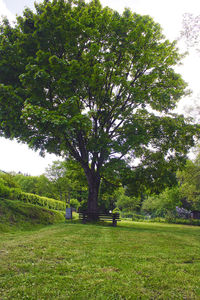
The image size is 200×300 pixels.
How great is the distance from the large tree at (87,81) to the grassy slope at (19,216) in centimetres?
430

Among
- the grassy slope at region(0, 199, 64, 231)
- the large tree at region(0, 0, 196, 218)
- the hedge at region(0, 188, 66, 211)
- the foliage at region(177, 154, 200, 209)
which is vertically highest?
the large tree at region(0, 0, 196, 218)

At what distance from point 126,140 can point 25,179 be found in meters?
56.4

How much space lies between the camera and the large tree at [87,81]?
37.6 feet

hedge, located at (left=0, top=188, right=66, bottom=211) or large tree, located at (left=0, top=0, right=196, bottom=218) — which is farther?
hedge, located at (left=0, top=188, right=66, bottom=211)

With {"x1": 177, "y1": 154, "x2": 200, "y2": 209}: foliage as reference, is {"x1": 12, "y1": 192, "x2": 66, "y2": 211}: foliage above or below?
below

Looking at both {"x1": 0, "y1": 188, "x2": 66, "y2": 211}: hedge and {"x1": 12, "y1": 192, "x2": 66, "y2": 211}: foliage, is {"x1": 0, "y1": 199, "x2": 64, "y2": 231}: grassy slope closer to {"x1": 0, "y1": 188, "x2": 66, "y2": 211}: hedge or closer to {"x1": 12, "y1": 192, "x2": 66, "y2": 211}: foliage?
{"x1": 0, "y1": 188, "x2": 66, "y2": 211}: hedge

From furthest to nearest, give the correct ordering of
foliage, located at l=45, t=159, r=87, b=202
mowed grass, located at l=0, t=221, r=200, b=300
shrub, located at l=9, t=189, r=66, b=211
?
foliage, located at l=45, t=159, r=87, b=202 → shrub, located at l=9, t=189, r=66, b=211 → mowed grass, located at l=0, t=221, r=200, b=300

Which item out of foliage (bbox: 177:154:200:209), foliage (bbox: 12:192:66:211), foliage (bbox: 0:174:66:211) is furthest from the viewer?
foliage (bbox: 177:154:200:209)

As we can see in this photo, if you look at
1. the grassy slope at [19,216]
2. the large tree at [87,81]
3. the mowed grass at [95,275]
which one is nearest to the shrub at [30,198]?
the grassy slope at [19,216]

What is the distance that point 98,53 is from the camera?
1252 centimetres

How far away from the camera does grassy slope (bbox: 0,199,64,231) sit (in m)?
10.9

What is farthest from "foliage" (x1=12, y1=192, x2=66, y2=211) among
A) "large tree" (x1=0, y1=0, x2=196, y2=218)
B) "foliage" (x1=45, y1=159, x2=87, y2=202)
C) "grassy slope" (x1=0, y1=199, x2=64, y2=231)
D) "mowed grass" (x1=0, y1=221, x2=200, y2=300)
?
"foliage" (x1=45, y1=159, x2=87, y2=202)

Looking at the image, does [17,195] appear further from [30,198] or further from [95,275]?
[95,275]

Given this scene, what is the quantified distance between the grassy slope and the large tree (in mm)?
4302
